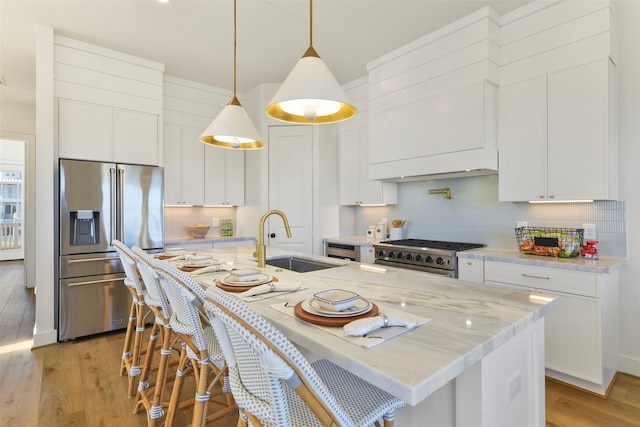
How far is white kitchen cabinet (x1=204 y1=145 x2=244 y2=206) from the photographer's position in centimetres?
453

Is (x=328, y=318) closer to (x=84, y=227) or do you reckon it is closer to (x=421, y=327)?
(x=421, y=327)

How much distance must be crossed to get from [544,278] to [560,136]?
42.3 inches

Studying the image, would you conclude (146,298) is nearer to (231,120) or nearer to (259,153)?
(231,120)

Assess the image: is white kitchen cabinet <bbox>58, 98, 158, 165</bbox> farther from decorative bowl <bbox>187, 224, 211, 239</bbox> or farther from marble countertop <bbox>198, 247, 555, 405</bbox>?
marble countertop <bbox>198, 247, 555, 405</bbox>

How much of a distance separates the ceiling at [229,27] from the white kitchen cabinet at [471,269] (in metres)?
2.07

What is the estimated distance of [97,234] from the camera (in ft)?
11.0

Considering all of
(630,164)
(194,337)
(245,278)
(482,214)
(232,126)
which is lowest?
(194,337)

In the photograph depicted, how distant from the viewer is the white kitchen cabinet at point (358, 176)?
4047 millimetres

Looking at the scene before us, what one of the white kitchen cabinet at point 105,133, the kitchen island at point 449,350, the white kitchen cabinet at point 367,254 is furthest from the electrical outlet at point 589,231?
the white kitchen cabinet at point 105,133

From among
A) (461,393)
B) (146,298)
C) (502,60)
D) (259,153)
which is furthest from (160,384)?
(502,60)

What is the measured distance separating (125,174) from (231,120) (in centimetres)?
188

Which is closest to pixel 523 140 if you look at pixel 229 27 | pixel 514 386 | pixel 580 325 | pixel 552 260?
pixel 552 260

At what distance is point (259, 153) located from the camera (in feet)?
14.7

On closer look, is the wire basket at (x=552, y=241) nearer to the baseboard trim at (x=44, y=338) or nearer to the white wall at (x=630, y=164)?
the white wall at (x=630, y=164)
